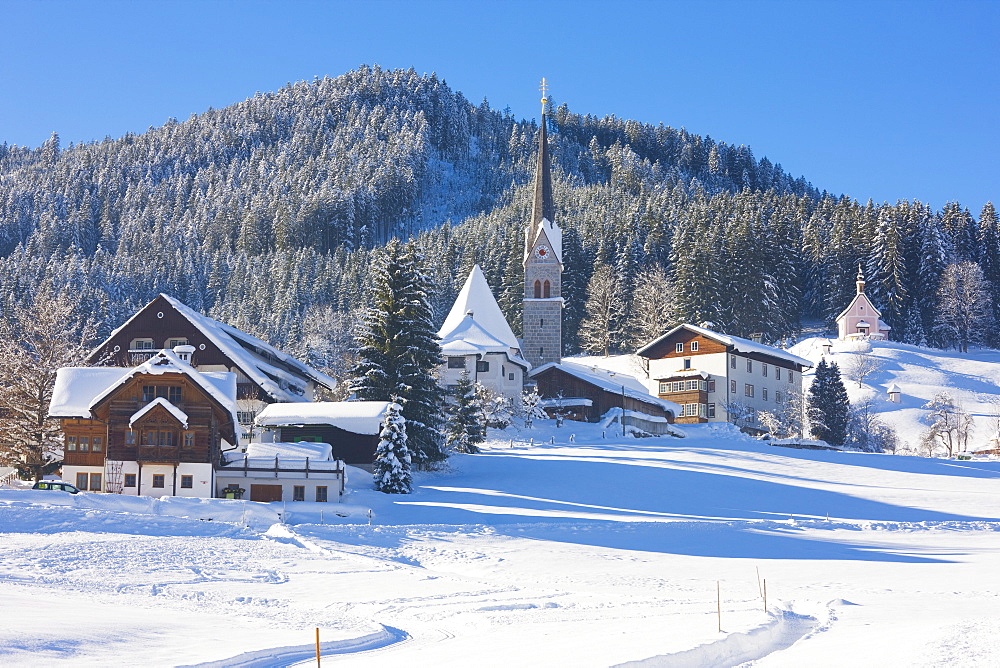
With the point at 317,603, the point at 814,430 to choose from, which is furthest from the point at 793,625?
the point at 814,430

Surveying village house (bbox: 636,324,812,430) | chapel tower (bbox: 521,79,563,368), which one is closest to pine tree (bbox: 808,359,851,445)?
village house (bbox: 636,324,812,430)

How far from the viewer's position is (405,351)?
47.3m

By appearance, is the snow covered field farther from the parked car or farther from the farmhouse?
the farmhouse

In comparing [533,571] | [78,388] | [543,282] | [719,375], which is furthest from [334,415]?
[543,282]

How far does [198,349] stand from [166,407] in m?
12.9

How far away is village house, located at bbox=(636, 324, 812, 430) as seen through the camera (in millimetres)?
75062

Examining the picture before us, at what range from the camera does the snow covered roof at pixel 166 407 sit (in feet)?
126

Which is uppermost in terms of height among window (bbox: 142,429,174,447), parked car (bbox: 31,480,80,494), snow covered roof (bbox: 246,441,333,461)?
window (bbox: 142,429,174,447)

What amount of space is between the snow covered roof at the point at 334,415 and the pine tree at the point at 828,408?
36.2 meters

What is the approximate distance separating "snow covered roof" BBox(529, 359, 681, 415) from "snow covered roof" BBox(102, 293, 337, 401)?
2249 cm

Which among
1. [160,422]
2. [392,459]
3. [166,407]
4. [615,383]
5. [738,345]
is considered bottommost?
[392,459]

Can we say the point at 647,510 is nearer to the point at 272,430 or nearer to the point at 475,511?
the point at 475,511

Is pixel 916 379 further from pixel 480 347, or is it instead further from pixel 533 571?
pixel 533 571

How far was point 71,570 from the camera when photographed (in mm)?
21969
